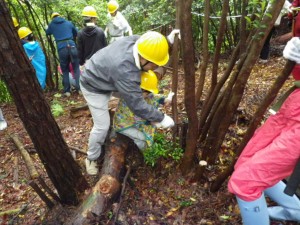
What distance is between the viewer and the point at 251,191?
6.70 ft

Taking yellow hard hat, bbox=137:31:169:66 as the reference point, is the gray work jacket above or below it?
below

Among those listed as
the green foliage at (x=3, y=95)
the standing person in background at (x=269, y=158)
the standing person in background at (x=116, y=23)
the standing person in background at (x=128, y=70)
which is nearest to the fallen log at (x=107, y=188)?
the standing person in background at (x=128, y=70)

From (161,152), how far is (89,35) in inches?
145

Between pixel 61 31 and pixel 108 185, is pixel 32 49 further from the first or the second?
pixel 108 185

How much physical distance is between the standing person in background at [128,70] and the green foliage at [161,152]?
41 cm

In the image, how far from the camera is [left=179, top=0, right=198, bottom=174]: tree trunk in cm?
232

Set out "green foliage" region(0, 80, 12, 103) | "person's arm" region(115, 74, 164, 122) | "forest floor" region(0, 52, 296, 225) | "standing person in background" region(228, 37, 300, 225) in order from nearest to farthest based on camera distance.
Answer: "standing person in background" region(228, 37, 300, 225), "person's arm" region(115, 74, 164, 122), "forest floor" region(0, 52, 296, 225), "green foliage" region(0, 80, 12, 103)

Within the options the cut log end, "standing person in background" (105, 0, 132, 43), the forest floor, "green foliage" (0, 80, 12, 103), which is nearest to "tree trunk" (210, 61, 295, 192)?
the forest floor

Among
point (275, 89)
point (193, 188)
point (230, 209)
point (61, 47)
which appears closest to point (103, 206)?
point (193, 188)

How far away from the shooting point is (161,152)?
3328 millimetres

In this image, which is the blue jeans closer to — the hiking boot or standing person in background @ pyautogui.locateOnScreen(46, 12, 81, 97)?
standing person in background @ pyautogui.locateOnScreen(46, 12, 81, 97)

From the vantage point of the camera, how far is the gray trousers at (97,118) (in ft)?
10.9

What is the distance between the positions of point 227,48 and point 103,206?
21.1 ft

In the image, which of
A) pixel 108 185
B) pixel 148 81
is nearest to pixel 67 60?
pixel 148 81
